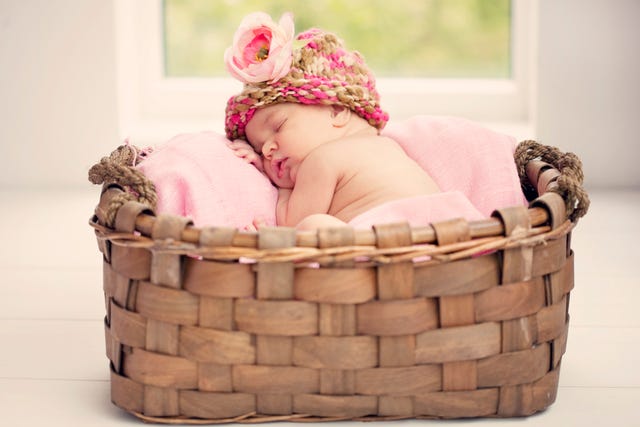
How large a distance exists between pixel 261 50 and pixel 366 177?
0.74 feet

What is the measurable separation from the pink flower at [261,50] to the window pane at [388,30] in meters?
1.17

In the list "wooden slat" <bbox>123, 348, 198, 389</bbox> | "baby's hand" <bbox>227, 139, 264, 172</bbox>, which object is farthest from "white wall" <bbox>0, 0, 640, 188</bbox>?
"wooden slat" <bbox>123, 348, 198, 389</bbox>

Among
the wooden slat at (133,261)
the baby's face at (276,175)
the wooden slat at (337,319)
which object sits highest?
the baby's face at (276,175)

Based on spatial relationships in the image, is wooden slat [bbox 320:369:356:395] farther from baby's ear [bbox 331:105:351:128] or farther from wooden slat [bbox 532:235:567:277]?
baby's ear [bbox 331:105:351:128]

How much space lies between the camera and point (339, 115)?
1.48m

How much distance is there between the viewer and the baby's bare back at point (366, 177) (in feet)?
4.58

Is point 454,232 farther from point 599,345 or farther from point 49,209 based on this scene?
point 49,209

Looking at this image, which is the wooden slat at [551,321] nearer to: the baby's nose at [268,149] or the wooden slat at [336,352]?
the wooden slat at [336,352]

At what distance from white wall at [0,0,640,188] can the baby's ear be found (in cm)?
99

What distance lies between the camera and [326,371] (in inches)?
41.8

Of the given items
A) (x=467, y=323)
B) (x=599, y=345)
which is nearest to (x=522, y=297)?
(x=467, y=323)

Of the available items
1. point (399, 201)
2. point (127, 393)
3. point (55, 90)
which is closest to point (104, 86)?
point (55, 90)

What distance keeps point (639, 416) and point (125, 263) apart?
1.90ft

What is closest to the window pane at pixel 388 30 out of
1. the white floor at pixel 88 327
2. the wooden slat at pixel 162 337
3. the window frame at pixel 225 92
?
the window frame at pixel 225 92
